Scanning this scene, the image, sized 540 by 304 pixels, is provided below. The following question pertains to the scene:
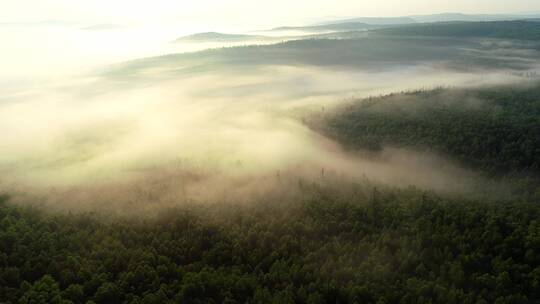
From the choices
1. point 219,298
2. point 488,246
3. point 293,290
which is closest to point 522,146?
point 488,246

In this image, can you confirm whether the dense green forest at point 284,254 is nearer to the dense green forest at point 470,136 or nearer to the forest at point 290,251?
the forest at point 290,251

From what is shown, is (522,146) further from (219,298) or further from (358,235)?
(219,298)

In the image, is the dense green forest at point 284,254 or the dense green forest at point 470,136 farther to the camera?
the dense green forest at point 470,136

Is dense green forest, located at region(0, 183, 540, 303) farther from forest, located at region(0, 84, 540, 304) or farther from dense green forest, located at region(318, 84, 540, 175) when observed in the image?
dense green forest, located at region(318, 84, 540, 175)

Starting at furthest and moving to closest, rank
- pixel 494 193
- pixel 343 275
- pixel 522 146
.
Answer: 1. pixel 522 146
2. pixel 494 193
3. pixel 343 275

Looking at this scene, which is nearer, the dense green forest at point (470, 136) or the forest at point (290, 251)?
the forest at point (290, 251)

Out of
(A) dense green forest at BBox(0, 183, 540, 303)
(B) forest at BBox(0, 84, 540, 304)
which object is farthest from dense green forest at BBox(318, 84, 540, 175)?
(A) dense green forest at BBox(0, 183, 540, 303)

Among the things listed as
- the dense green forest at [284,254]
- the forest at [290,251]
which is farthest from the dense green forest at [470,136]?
the dense green forest at [284,254]

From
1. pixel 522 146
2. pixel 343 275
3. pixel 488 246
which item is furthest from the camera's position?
pixel 522 146

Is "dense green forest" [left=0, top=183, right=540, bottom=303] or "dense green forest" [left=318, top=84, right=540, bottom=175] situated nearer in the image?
"dense green forest" [left=0, top=183, right=540, bottom=303]
